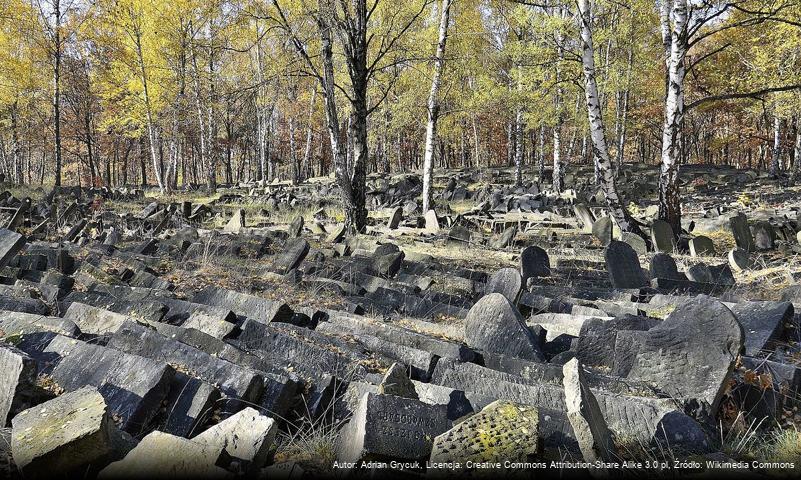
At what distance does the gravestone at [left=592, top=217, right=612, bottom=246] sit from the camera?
11055mm

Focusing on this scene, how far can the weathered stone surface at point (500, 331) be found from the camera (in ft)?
13.5

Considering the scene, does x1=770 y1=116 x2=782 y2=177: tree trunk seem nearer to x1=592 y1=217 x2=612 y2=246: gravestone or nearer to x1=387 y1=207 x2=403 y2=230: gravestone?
x1=592 y1=217 x2=612 y2=246: gravestone

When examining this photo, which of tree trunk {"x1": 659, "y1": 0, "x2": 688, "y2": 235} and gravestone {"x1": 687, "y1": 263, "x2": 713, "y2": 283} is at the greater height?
tree trunk {"x1": 659, "y1": 0, "x2": 688, "y2": 235}

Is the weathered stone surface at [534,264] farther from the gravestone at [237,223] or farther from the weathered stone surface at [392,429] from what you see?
the gravestone at [237,223]

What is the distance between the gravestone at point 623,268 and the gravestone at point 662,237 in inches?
139

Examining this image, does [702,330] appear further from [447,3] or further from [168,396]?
[447,3]

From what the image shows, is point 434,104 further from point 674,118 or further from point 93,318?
point 93,318

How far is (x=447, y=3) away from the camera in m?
15.9

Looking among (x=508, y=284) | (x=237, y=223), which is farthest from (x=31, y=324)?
(x=237, y=223)

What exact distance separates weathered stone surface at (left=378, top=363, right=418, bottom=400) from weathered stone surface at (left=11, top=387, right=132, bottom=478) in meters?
1.29

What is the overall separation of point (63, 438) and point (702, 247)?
9831 millimetres

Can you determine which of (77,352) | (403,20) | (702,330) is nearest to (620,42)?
(403,20)

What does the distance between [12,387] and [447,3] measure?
15.4 meters

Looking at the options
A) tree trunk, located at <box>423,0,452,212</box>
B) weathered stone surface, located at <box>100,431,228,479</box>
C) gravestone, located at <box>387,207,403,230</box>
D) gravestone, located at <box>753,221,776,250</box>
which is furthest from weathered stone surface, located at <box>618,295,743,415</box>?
tree trunk, located at <box>423,0,452,212</box>
